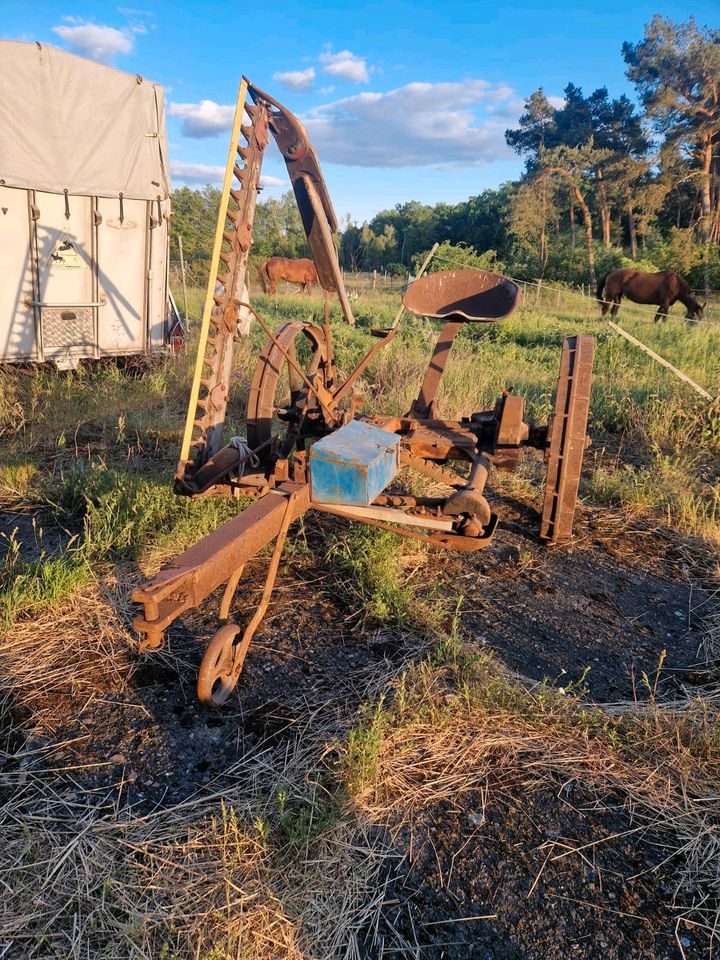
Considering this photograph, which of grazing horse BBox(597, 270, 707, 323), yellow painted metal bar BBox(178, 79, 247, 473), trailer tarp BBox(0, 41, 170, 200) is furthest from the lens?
grazing horse BBox(597, 270, 707, 323)

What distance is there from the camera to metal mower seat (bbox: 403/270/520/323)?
4.35 meters

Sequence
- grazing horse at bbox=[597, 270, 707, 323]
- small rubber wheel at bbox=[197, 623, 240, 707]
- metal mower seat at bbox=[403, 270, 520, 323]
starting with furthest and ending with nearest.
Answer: grazing horse at bbox=[597, 270, 707, 323], metal mower seat at bbox=[403, 270, 520, 323], small rubber wheel at bbox=[197, 623, 240, 707]

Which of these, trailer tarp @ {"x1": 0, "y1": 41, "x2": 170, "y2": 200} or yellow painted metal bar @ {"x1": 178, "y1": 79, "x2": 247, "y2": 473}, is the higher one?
trailer tarp @ {"x1": 0, "y1": 41, "x2": 170, "y2": 200}

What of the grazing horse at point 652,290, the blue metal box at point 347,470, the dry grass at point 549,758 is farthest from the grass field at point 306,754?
the grazing horse at point 652,290

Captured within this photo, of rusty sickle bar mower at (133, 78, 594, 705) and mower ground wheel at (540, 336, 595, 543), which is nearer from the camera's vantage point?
rusty sickle bar mower at (133, 78, 594, 705)

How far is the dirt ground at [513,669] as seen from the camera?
1836mm

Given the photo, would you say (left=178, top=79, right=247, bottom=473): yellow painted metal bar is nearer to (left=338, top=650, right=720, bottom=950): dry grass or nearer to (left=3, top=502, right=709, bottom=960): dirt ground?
(left=3, top=502, right=709, bottom=960): dirt ground

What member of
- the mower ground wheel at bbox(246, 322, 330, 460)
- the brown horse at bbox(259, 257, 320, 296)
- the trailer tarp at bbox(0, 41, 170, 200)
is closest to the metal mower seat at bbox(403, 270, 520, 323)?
the mower ground wheel at bbox(246, 322, 330, 460)

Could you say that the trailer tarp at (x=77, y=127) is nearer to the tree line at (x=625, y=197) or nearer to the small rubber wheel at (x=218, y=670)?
the small rubber wheel at (x=218, y=670)

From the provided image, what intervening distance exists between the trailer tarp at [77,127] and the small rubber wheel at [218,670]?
19.5 feet

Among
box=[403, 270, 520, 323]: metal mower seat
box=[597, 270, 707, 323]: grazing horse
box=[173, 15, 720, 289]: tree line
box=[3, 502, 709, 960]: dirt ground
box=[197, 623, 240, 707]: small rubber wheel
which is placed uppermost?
box=[173, 15, 720, 289]: tree line

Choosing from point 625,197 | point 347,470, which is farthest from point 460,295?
point 625,197

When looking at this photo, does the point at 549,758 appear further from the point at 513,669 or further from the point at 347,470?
the point at 347,470

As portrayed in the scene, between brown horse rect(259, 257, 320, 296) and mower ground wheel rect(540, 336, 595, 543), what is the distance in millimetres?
19119
